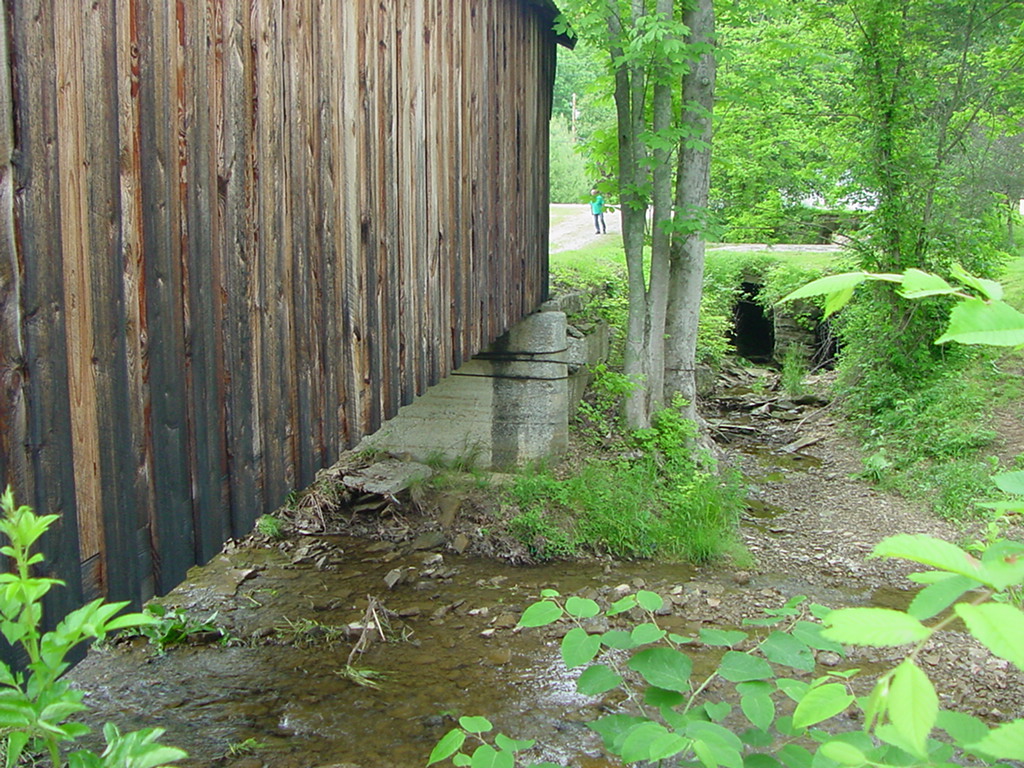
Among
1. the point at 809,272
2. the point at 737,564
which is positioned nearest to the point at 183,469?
the point at 737,564

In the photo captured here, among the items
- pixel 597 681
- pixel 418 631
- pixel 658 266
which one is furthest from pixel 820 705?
pixel 658 266

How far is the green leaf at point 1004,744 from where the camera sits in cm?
95

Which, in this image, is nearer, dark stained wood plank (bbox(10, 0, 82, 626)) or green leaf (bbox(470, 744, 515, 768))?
green leaf (bbox(470, 744, 515, 768))

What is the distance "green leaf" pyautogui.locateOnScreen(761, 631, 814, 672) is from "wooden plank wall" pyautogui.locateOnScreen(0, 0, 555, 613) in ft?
6.31

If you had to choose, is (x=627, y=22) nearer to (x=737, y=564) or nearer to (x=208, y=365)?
(x=737, y=564)

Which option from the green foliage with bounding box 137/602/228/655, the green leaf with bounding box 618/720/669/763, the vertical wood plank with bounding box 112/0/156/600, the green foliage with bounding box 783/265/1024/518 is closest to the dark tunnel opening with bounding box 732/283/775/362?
the green foliage with bounding box 783/265/1024/518

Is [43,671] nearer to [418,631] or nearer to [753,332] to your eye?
[418,631]

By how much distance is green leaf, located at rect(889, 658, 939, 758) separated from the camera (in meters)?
0.85

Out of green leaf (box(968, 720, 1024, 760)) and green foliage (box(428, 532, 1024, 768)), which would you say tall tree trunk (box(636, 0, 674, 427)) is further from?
green leaf (box(968, 720, 1024, 760))

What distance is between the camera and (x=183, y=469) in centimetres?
315

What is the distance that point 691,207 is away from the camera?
8117 mm

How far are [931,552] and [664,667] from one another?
1.11m

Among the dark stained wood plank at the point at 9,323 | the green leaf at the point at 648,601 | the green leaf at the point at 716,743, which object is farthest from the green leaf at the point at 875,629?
the dark stained wood plank at the point at 9,323

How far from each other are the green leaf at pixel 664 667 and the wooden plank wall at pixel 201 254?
1.67 m
